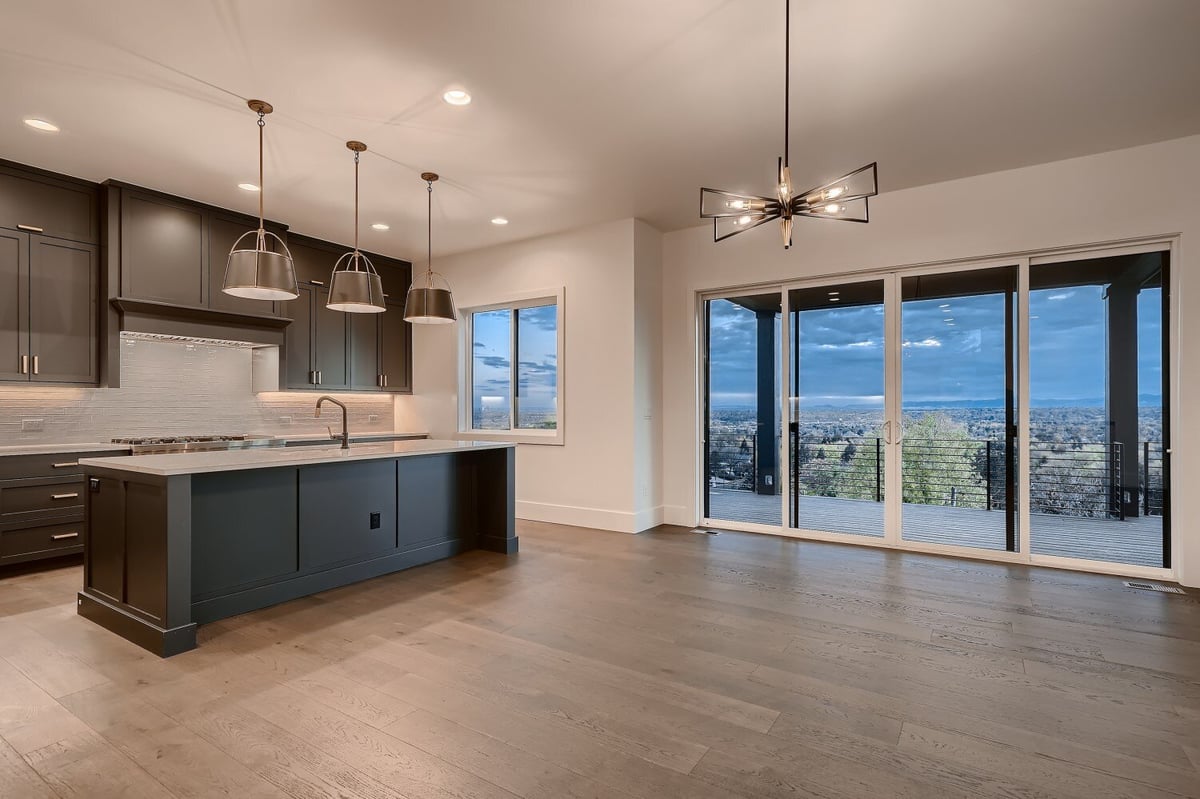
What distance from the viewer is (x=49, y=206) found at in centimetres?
442

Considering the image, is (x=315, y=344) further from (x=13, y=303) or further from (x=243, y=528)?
(x=243, y=528)

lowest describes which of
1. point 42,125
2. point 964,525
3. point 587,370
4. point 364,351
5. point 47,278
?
point 964,525

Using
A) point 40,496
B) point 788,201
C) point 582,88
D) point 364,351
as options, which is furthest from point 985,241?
point 40,496

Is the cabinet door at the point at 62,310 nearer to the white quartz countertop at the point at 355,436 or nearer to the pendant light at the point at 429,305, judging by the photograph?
the white quartz countertop at the point at 355,436

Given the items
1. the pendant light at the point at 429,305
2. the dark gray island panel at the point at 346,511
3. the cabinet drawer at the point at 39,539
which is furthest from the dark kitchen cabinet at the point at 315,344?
the dark gray island panel at the point at 346,511

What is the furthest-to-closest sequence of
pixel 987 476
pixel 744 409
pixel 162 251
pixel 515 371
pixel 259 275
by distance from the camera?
pixel 515 371 → pixel 744 409 → pixel 162 251 → pixel 987 476 → pixel 259 275

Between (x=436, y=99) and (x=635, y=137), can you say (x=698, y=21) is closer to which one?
(x=635, y=137)

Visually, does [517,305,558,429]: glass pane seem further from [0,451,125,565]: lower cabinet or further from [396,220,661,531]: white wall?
[0,451,125,565]: lower cabinet

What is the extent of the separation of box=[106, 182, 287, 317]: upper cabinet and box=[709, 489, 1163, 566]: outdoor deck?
479 cm

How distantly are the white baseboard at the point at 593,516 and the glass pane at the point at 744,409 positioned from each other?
1.97 ft

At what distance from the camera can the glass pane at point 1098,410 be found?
4.14m

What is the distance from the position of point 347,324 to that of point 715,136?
437 cm

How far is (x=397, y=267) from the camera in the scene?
7.11 m

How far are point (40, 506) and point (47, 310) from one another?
54.9 inches
